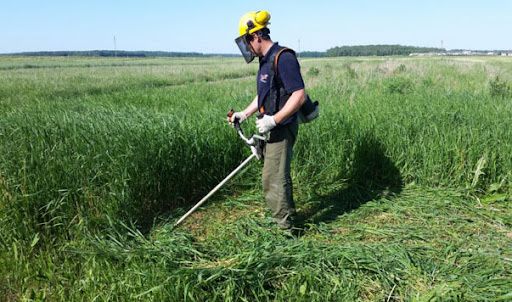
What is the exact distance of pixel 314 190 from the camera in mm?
4055

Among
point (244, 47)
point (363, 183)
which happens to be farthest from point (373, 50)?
point (244, 47)

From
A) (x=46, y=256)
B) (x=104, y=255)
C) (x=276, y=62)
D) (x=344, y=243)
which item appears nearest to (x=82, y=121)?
(x=46, y=256)

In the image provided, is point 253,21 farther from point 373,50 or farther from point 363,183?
point 373,50

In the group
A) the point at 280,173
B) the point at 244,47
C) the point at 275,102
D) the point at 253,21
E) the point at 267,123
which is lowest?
the point at 280,173

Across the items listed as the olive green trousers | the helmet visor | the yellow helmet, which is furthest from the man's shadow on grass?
the yellow helmet

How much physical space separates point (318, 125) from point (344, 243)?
1.73 m

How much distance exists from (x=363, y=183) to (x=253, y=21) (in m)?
2.20

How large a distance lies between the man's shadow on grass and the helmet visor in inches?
59.6

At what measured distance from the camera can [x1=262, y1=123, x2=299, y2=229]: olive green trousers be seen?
2938 millimetres

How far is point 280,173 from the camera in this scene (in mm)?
2973

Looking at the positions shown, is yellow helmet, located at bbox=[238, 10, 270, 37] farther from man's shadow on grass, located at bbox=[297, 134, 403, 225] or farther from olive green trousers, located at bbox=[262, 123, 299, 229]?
man's shadow on grass, located at bbox=[297, 134, 403, 225]

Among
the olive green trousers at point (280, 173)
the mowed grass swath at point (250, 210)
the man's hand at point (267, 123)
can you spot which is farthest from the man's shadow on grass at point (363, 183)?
the man's hand at point (267, 123)

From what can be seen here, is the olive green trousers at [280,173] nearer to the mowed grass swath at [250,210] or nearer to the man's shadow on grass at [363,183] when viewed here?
the mowed grass swath at [250,210]

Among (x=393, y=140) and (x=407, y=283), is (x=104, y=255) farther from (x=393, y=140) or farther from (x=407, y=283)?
(x=393, y=140)
